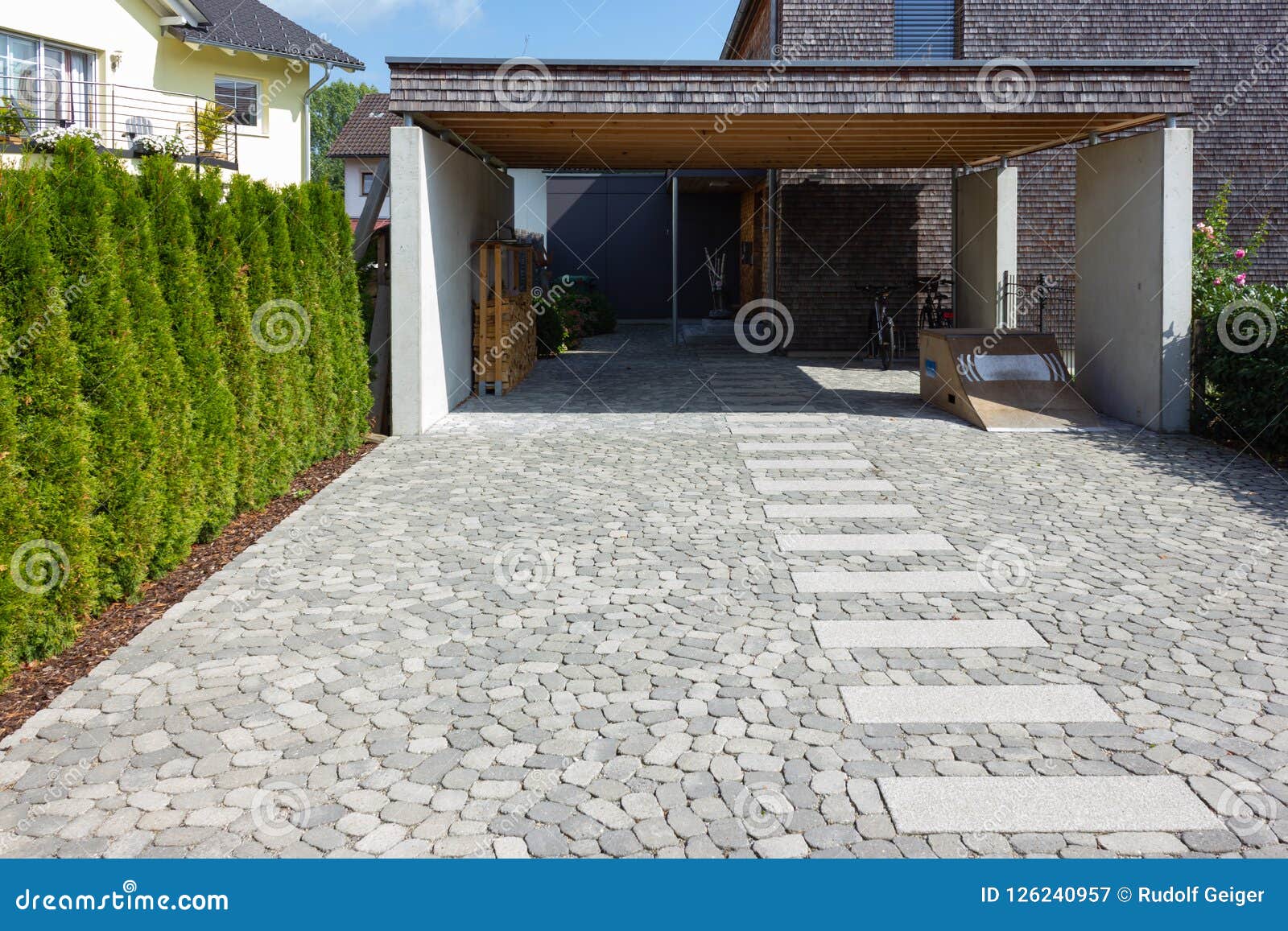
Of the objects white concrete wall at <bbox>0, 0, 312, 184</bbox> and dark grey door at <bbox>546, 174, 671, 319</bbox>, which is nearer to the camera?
white concrete wall at <bbox>0, 0, 312, 184</bbox>

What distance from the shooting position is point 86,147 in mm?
5203

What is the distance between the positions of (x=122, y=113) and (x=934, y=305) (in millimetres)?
13937

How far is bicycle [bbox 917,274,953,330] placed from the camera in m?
17.1

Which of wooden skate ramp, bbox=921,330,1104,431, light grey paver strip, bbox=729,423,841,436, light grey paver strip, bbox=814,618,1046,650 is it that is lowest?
light grey paver strip, bbox=814,618,1046,650

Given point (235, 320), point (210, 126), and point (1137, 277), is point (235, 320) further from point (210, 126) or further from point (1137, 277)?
point (210, 126)

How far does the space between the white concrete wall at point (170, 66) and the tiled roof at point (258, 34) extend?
0.40m

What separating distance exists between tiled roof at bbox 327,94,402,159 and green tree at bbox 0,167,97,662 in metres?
35.7

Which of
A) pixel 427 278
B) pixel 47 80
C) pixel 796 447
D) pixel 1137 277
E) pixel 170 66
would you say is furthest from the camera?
pixel 170 66

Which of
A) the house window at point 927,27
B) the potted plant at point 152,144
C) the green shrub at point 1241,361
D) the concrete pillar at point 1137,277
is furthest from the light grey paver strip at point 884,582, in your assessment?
the potted plant at point 152,144

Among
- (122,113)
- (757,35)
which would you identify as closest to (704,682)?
(122,113)

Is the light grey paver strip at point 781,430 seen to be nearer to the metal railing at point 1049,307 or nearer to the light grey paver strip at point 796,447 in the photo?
the light grey paver strip at point 796,447

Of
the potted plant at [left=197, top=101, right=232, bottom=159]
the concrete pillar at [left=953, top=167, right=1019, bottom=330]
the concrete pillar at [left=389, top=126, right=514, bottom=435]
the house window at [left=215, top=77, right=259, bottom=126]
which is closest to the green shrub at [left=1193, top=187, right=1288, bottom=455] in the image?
the concrete pillar at [left=953, top=167, right=1019, bottom=330]

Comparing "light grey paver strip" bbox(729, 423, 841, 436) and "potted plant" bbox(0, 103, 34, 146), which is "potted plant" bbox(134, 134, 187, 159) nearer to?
"potted plant" bbox(0, 103, 34, 146)

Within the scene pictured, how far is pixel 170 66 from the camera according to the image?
70.6 ft
